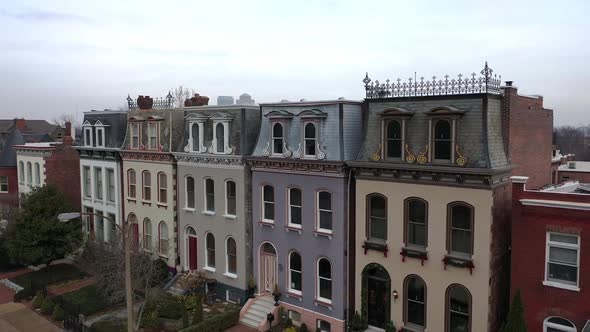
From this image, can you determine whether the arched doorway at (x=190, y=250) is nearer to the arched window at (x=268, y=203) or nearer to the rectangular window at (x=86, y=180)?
the arched window at (x=268, y=203)

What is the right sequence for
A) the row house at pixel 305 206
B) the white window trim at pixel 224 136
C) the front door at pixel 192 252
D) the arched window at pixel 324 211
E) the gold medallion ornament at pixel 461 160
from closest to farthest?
1. the gold medallion ornament at pixel 461 160
2. the row house at pixel 305 206
3. the arched window at pixel 324 211
4. the white window trim at pixel 224 136
5. the front door at pixel 192 252

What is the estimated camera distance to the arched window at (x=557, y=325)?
1783 centimetres

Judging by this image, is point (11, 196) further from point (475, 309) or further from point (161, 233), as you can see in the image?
point (475, 309)

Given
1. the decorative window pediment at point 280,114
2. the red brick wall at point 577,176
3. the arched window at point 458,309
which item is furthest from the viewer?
the red brick wall at point 577,176

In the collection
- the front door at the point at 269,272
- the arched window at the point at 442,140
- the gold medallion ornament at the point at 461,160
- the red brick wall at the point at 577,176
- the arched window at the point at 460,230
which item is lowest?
the front door at the point at 269,272

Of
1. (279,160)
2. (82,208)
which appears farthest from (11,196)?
(279,160)

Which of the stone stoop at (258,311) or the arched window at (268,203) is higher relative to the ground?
the arched window at (268,203)

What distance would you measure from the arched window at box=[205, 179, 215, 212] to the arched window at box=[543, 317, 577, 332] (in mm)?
17539

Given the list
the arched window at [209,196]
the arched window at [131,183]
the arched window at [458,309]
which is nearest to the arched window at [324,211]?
the arched window at [458,309]

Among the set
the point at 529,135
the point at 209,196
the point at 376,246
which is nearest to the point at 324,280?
the point at 376,246

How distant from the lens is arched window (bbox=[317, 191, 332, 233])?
2317 centimetres

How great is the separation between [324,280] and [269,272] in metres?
3.66

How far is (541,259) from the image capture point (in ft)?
59.8

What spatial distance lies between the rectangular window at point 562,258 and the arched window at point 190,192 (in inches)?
751
